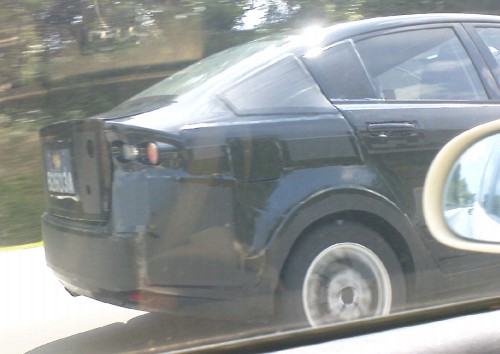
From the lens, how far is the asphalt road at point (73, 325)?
3.90m

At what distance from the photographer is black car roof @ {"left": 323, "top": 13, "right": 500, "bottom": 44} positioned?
12.8 ft

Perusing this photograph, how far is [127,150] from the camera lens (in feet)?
10.8

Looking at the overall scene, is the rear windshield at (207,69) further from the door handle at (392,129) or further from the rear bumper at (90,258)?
the rear bumper at (90,258)

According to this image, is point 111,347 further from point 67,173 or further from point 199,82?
point 199,82

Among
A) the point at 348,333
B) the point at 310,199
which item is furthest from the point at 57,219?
the point at 348,333

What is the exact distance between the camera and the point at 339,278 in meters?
3.64

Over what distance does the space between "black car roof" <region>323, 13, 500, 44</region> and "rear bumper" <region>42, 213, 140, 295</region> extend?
5.14 ft

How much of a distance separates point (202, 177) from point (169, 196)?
6.9 inches

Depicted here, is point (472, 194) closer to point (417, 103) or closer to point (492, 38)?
point (417, 103)

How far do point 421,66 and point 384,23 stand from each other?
32 centimetres

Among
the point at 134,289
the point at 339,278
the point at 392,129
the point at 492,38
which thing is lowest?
the point at 339,278

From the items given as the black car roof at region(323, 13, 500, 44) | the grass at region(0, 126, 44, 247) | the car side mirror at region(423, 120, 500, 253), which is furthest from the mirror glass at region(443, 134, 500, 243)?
the grass at region(0, 126, 44, 247)

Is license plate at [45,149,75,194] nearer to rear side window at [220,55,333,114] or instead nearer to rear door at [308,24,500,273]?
rear side window at [220,55,333,114]

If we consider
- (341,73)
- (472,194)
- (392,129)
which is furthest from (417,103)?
(472,194)
